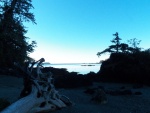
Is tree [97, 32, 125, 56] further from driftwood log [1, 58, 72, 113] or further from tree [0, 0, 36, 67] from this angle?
driftwood log [1, 58, 72, 113]

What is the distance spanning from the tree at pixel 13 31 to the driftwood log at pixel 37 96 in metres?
17.0

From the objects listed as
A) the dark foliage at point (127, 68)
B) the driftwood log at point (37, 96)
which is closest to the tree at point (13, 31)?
the dark foliage at point (127, 68)

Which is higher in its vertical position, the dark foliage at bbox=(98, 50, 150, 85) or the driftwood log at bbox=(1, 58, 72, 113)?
the dark foliage at bbox=(98, 50, 150, 85)

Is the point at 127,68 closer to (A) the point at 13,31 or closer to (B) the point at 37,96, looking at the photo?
(A) the point at 13,31

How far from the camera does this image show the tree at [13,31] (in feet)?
90.6

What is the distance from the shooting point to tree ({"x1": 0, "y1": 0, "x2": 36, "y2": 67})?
2761 cm

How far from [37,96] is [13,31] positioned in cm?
1864

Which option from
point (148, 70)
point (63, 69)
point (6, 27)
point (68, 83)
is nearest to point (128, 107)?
point (68, 83)

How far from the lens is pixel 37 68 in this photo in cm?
1108

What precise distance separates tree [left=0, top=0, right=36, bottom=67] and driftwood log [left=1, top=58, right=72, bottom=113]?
55.8 ft

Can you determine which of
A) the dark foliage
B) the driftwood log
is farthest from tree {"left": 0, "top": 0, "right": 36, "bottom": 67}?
the driftwood log

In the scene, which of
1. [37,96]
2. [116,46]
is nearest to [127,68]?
[116,46]

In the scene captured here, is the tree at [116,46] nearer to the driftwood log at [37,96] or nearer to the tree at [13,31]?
the tree at [13,31]

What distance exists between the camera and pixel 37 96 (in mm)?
10555
